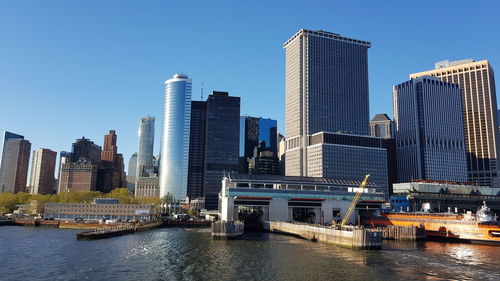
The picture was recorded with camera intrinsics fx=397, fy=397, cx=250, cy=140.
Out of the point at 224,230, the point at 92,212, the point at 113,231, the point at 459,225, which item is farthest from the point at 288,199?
the point at 92,212

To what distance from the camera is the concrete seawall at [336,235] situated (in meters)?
95.1

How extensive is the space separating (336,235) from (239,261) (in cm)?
3646

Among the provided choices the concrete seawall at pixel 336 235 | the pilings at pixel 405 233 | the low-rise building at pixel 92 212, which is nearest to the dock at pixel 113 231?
the low-rise building at pixel 92 212

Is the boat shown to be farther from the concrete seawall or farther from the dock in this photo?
the dock

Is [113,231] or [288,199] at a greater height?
[288,199]

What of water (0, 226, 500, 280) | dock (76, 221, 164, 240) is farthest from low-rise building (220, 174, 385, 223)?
water (0, 226, 500, 280)

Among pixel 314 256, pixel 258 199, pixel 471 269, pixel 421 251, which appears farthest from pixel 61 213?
pixel 471 269

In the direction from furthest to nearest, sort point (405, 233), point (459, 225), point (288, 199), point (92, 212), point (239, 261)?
point (92, 212) < point (288, 199) < point (405, 233) < point (459, 225) < point (239, 261)

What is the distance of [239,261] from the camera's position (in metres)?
79.4

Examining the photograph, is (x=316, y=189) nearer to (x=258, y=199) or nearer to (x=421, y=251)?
(x=258, y=199)

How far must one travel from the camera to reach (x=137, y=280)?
63.2m

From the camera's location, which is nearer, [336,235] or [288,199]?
[336,235]

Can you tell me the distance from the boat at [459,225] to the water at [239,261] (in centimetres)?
663

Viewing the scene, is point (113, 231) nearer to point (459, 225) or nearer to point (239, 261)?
point (239, 261)
